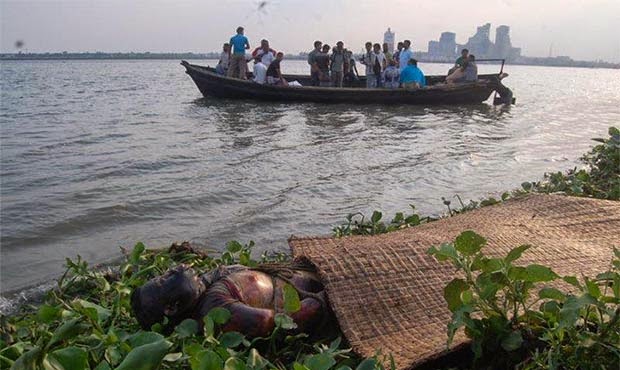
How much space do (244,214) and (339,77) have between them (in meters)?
12.2

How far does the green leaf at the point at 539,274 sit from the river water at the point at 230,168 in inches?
137

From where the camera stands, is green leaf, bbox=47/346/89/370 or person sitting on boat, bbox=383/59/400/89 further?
person sitting on boat, bbox=383/59/400/89

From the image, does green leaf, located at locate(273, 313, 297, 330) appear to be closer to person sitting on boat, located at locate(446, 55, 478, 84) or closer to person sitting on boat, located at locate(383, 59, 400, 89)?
person sitting on boat, located at locate(383, 59, 400, 89)

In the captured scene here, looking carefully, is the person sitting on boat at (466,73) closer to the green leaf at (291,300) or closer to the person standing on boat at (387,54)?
the person standing on boat at (387,54)

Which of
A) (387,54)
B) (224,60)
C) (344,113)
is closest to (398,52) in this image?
(387,54)

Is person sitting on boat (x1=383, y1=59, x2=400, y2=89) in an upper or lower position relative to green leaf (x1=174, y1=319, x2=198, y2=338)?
upper

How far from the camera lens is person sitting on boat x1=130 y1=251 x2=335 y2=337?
2.45 m

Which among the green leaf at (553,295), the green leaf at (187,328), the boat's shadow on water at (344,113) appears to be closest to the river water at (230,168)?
the boat's shadow on water at (344,113)

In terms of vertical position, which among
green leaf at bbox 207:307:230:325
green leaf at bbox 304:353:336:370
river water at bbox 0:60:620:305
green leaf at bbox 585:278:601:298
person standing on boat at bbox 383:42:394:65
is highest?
person standing on boat at bbox 383:42:394:65

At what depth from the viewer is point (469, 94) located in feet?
57.6

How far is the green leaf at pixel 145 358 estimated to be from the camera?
1.47 metres

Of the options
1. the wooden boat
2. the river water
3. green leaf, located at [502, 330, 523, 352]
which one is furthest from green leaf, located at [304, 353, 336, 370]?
the wooden boat

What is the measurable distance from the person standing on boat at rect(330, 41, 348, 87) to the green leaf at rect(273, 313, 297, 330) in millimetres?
15302

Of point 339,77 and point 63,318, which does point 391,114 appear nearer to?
point 339,77
